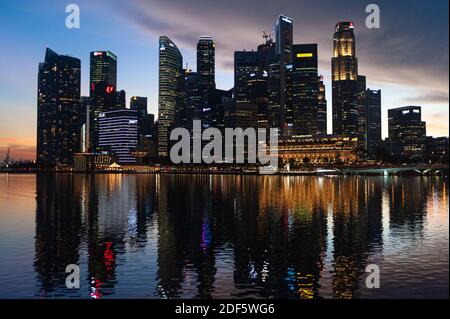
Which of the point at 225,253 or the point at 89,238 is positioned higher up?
the point at 89,238

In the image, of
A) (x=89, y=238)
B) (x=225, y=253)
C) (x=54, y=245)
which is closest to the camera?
(x=225, y=253)

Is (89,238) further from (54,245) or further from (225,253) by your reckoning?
Answer: (225,253)

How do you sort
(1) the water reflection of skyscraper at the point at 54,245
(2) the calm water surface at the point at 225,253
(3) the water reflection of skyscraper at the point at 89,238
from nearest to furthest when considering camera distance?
(2) the calm water surface at the point at 225,253
(1) the water reflection of skyscraper at the point at 54,245
(3) the water reflection of skyscraper at the point at 89,238

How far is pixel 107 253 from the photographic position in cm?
3534

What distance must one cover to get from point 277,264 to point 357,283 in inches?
236

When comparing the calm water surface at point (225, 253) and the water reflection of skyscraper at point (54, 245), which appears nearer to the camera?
the calm water surface at point (225, 253)

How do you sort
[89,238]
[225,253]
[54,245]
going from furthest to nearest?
[89,238]
[54,245]
[225,253]

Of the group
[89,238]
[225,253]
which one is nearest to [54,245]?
[89,238]

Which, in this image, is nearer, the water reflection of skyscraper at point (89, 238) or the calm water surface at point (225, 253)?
the calm water surface at point (225, 253)

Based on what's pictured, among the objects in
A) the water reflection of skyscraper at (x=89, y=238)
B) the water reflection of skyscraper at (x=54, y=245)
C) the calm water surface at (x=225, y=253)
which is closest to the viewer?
the calm water surface at (x=225, y=253)

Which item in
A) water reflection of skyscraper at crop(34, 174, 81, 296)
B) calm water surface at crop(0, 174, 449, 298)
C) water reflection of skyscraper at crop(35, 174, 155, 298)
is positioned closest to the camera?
calm water surface at crop(0, 174, 449, 298)

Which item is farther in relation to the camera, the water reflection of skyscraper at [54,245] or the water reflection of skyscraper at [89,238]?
the water reflection of skyscraper at [89,238]
